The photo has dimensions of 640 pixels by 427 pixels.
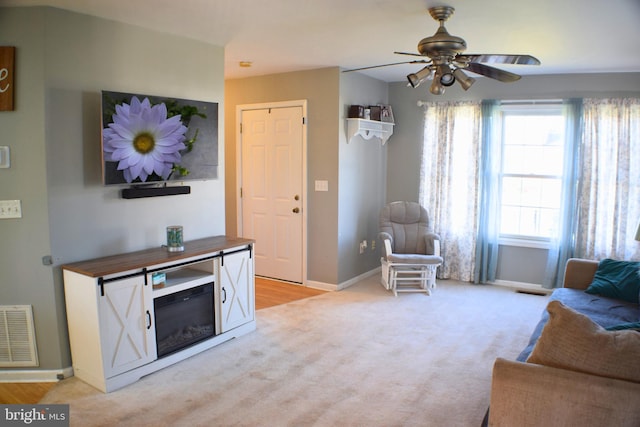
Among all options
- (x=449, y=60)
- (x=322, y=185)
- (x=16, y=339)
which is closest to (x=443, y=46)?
(x=449, y=60)

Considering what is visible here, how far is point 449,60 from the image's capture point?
9.83ft

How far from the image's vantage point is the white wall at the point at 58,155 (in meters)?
3.02

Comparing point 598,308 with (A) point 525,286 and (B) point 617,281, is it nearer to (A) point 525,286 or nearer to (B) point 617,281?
(B) point 617,281

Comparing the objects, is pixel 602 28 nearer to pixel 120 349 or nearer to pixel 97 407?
pixel 120 349

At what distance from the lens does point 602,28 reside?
3389mm

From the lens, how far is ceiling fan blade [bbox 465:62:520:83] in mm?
3033

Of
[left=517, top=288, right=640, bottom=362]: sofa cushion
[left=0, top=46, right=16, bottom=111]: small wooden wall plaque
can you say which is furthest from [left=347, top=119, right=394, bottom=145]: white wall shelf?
[left=0, top=46, right=16, bottom=111]: small wooden wall plaque

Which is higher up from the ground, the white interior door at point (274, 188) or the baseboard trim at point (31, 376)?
the white interior door at point (274, 188)

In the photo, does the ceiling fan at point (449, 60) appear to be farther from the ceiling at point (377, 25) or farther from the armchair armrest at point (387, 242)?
the armchair armrest at point (387, 242)

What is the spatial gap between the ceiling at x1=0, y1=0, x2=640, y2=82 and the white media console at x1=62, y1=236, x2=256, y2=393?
1650 millimetres

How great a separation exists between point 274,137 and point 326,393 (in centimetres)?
331

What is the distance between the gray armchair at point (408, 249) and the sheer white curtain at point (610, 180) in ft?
5.35

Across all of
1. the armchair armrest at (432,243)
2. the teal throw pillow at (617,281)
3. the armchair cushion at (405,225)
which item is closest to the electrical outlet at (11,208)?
the armchair cushion at (405,225)

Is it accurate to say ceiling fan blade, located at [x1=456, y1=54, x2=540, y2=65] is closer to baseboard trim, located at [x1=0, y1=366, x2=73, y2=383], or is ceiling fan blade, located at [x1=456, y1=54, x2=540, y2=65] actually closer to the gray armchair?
the gray armchair
